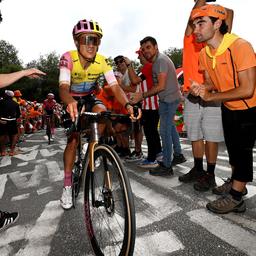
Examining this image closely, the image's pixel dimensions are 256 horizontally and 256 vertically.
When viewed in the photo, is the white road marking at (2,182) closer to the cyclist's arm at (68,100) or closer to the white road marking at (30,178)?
the white road marking at (30,178)

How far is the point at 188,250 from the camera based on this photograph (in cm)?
271

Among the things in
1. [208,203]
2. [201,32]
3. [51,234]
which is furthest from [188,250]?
[201,32]

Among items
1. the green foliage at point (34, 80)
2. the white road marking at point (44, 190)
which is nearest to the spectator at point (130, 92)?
the white road marking at point (44, 190)

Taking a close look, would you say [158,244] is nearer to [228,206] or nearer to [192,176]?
[228,206]

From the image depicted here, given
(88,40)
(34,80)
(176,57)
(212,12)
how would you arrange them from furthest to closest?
(176,57), (34,80), (88,40), (212,12)

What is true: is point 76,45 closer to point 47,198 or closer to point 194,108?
point 194,108

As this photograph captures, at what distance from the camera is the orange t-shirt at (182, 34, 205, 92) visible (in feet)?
15.0

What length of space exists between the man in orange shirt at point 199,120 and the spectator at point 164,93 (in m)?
0.69

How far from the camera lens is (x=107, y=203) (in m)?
2.71

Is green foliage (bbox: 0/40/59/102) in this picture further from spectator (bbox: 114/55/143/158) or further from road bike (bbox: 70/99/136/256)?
road bike (bbox: 70/99/136/256)

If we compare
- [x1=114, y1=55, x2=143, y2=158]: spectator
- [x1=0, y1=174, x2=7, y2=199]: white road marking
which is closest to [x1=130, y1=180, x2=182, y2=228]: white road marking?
[x1=0, y1=174, x2=7, y2=199]: white road marking

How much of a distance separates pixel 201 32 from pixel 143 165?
3535 mm

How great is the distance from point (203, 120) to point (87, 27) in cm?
204

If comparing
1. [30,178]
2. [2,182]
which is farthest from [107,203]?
[2,182]
